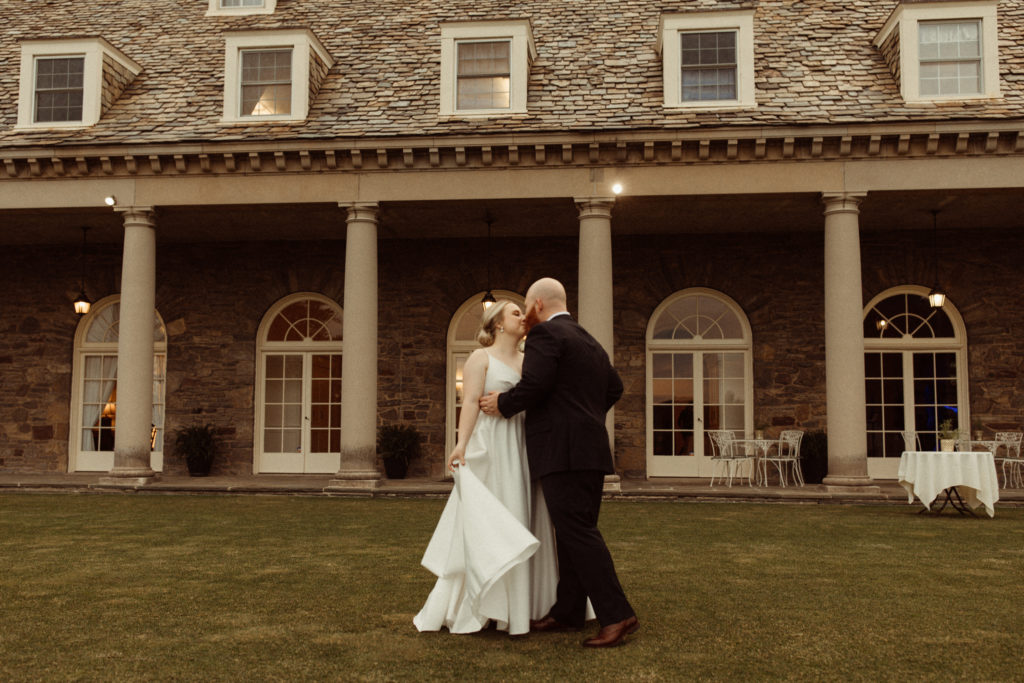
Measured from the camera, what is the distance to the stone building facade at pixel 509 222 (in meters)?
13.2

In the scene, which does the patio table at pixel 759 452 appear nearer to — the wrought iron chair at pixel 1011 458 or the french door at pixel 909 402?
the french door at pixel 909 402

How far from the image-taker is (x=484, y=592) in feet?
15.4

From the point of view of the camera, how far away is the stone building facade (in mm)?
13203

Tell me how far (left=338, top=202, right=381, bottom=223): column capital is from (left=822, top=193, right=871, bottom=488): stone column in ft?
21.5

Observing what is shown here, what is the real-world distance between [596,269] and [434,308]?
4276 mm

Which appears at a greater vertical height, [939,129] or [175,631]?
[939,129]

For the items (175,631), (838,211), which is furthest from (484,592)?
(838,211)

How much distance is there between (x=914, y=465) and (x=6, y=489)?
1307 centimetres

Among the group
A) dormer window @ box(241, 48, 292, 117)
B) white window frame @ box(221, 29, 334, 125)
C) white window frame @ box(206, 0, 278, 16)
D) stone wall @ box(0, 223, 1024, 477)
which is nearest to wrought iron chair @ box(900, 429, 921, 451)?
stone wall @ box(0, 223, 1024, 477)

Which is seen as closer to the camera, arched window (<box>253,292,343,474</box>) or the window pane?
the window pane

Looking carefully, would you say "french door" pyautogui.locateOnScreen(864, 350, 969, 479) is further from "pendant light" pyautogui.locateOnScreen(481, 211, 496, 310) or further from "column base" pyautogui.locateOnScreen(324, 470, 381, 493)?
"column base" pyautogui.locateOnScreen(324, 470, 381, 493)

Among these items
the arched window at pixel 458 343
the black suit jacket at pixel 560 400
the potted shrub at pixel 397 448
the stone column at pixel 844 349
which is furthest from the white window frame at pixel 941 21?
the black suit jacket at pixel 560 400

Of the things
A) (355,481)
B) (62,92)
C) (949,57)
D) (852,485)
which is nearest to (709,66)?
(949,57)

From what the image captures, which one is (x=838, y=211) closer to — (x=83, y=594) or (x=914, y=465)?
(x=914, y=465)
